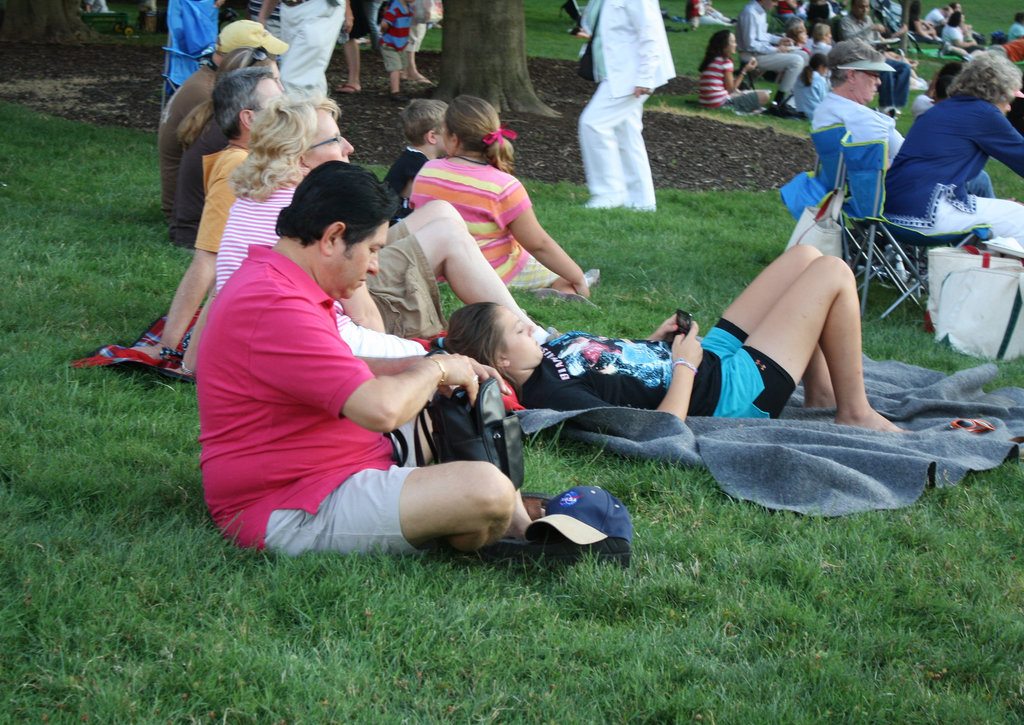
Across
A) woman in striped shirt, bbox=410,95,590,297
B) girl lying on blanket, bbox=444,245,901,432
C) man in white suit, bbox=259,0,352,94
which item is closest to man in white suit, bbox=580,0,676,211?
man in white suit, bbox=259,0,352,94

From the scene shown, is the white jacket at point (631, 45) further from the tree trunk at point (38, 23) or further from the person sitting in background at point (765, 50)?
the tree trunk at point (38, 23)

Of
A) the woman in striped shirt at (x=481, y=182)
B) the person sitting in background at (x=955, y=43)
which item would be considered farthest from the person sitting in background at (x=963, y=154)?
the person sitting in background at (x=955, y=43)

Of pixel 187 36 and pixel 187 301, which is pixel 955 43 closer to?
pixel 187 36

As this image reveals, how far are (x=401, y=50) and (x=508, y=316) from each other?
11.0 metres

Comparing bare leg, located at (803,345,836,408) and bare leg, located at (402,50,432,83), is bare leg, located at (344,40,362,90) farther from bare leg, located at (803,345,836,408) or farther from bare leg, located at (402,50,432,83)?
bare leg, located at (803,345,836,408)

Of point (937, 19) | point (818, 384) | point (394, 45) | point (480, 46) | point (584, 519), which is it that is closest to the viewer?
point (584, 519)

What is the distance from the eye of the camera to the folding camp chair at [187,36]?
27.9ft

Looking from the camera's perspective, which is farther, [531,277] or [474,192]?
[531,277]

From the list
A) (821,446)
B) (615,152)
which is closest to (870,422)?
(821,446)

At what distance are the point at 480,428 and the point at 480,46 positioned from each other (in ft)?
31.0

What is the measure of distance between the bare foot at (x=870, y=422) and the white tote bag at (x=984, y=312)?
187 cm

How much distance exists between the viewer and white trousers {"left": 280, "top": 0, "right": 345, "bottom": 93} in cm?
947

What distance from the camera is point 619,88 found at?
29.7 ft

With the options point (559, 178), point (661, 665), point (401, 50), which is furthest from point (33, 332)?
point (401, 50)
